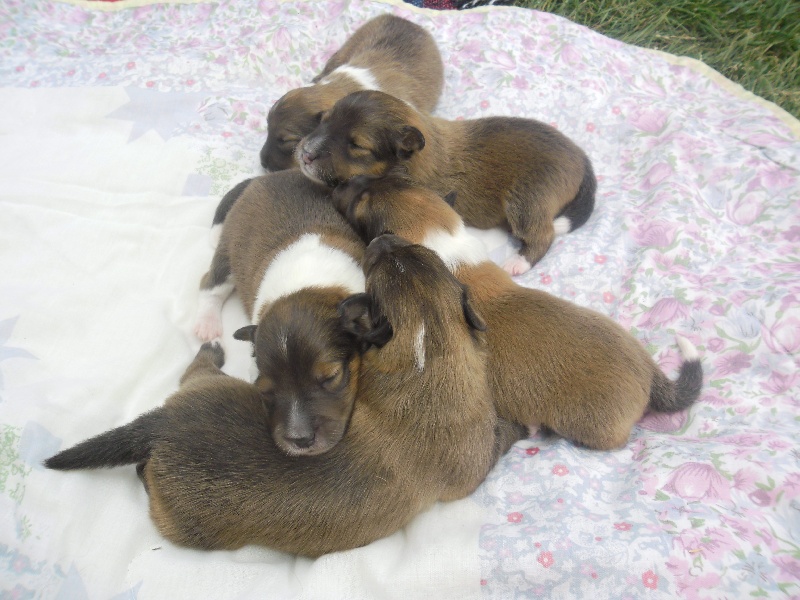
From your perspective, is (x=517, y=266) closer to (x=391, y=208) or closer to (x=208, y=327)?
(x=391, y=208)

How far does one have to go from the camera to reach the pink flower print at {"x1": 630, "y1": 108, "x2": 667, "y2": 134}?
16.0ft

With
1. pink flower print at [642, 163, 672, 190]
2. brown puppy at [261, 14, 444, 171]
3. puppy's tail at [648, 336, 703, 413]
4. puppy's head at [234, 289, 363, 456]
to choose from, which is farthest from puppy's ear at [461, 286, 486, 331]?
pink flower print at [642, 163, 672, 190]

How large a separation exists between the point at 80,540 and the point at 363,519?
4.31ft

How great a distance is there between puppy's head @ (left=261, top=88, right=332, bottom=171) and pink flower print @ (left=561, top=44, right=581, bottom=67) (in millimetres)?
2313

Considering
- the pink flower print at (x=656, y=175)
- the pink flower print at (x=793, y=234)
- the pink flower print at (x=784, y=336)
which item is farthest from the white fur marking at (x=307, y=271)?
the pink flower print at (x=793, y=234)

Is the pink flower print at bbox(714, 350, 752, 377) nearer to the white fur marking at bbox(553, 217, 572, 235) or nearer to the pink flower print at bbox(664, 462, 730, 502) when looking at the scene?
the pink flower print at bbox(664, 462, 730, 502)

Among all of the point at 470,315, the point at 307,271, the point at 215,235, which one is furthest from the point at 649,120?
→ the point at 215,235

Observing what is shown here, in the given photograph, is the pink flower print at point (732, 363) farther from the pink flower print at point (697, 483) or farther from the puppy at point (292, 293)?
the puppy at point (292, 293)

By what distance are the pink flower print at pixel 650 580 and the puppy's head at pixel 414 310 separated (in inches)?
47.8

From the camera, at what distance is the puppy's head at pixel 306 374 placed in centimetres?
260

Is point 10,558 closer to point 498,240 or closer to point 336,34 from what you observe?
point 498,240

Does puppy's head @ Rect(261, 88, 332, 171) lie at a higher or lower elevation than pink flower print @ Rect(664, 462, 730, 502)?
higher

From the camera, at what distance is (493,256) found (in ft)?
14.1

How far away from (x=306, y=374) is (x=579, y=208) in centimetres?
258
